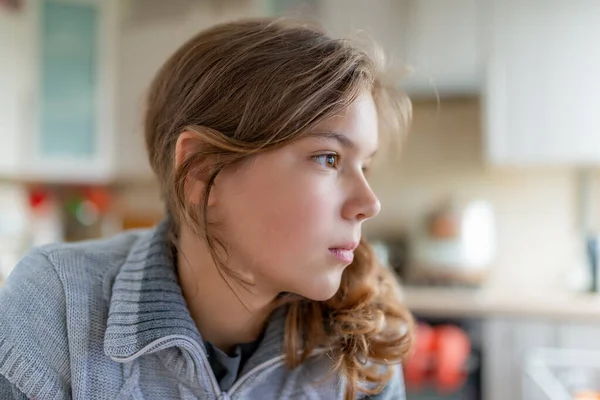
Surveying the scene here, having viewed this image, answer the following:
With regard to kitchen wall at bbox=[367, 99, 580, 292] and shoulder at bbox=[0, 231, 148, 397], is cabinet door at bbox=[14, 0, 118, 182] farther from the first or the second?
shoulder at bbox=[0, 231, 148, 397]

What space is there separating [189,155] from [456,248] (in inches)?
56.5

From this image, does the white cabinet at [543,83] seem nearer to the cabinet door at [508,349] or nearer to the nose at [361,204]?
the cabinet door at [508,349]

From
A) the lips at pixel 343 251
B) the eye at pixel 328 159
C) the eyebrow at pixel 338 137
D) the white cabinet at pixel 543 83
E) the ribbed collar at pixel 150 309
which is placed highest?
the white cabinet at pixel 543 83

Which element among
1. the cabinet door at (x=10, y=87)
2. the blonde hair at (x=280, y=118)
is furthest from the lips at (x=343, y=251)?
the cabinet door at (x=10, y=87)

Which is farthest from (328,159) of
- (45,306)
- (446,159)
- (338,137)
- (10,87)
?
(10,87)

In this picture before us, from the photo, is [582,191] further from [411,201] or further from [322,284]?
[322,284]

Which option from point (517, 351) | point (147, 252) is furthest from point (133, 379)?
point (517, 351)

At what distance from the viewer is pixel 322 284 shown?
709mm

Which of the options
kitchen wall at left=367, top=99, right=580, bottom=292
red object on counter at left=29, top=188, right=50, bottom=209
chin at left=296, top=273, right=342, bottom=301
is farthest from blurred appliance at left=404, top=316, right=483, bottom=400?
red object on counter at left=29, top=188, right=50, bottom=209

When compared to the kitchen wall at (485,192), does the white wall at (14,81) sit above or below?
above

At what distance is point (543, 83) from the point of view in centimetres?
188

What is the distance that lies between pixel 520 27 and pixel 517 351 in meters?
1.04

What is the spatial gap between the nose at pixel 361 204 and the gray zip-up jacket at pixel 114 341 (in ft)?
0.68

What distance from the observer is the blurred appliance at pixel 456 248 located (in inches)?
77.0
